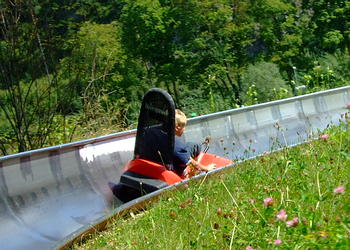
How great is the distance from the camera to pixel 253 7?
18438mm

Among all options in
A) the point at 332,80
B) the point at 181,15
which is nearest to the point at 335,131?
the point at 332,80

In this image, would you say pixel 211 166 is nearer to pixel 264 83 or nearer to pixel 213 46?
pixel 264 83

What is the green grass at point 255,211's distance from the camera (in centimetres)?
305

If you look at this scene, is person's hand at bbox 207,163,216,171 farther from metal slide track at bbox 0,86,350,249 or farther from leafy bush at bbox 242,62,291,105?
leafy bush at bbox 242,62,291,105

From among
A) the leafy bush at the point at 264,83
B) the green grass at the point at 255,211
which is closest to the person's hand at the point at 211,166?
the green grass at the point at 255,211

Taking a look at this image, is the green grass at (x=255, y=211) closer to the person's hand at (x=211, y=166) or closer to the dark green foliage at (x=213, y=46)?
the person's hand at (x=211, y=166)

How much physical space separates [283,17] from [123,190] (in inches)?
586

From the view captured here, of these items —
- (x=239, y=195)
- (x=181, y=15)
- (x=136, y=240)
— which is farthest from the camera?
(x=181, y=15)

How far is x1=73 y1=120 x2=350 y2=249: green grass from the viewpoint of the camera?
3.05 metres

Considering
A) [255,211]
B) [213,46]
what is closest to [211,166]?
[255,211]

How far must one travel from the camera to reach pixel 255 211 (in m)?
3.55

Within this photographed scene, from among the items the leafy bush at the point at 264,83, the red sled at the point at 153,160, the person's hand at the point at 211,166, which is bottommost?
the leafy bush at the point at 264,83

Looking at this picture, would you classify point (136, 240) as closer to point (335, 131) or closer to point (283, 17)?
point (335, 131)

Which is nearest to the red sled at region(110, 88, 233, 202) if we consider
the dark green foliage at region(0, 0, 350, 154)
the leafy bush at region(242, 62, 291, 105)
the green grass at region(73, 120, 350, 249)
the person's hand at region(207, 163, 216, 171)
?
the person's hand at region(207, 163, 216, 171)
